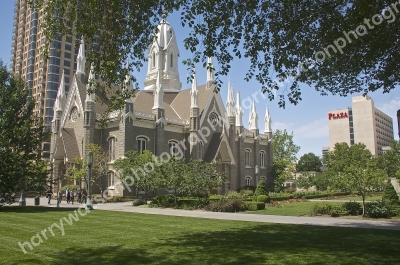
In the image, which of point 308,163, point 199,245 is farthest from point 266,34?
point 308,163

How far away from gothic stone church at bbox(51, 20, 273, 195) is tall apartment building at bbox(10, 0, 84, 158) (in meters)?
42.9

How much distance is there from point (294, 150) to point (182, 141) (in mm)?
32933

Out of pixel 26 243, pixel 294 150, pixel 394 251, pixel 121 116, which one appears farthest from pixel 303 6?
pixel 294 150

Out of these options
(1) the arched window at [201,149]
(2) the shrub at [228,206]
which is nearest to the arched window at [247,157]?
(1) the arched window at [201,149]

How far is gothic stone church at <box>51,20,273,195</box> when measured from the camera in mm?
40531

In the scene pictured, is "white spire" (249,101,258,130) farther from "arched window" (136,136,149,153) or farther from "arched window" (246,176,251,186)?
"arched window" (136,136,149,153)

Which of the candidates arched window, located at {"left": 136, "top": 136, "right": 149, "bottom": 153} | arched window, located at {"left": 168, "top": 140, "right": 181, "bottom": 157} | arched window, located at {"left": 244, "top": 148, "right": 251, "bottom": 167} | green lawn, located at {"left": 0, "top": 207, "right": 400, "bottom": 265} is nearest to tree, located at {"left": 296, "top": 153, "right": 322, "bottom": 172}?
arched window, located at {"left": 244, "top": 148, "right": 251, "bottom": 167}

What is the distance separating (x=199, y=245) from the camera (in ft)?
34.0

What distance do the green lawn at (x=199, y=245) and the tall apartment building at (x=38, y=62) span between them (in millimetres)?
80154

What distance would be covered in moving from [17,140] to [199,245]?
20864 mm

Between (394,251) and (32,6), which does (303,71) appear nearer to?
(394,251)

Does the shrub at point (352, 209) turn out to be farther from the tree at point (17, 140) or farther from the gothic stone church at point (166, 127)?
the gothic stone church at point (166, 127)

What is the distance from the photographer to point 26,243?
1058 centimetres

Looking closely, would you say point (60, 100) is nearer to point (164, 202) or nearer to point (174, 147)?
point (174, 147)
